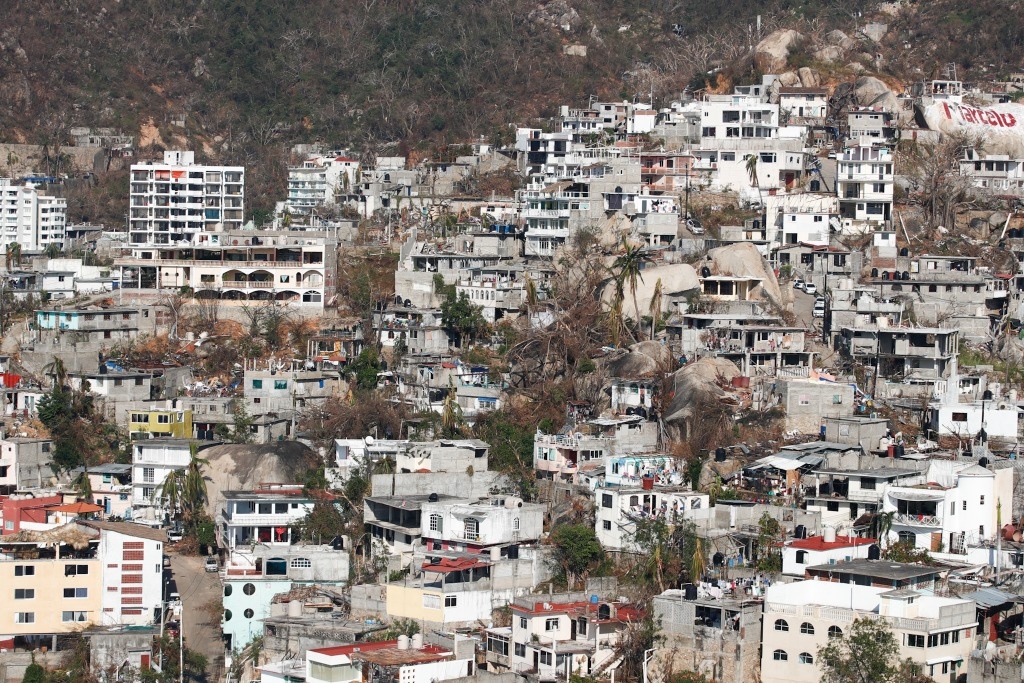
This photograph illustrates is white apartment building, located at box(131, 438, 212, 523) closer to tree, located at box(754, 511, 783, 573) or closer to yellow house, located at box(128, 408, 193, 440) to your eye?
yellow house, located at box(128, 408, 193, 440)

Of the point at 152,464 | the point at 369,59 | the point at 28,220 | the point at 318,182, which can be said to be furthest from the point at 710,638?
the point at 369,59

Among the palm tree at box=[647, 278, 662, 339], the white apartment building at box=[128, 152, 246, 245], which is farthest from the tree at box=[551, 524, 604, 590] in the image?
the white apartment building at box=[128, 152, 246, 245]

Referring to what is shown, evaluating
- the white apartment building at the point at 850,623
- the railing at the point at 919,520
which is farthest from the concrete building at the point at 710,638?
the railing at the point at 919,520

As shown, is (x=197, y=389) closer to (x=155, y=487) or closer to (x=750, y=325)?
(x=155, y=487)

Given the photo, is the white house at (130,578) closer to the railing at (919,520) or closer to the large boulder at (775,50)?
the railing at (919,520)

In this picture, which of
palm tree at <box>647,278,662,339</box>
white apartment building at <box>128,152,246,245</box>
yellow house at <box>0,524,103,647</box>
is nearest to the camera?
yellow house at <box>0,524,103,647</box>

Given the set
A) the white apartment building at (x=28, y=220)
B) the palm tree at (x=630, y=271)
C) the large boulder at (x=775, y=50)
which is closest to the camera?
the palm tree at (x=630, y=271)
